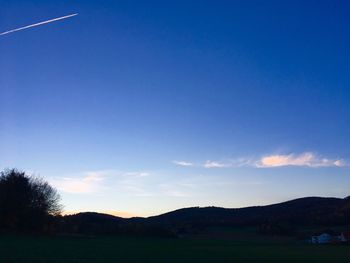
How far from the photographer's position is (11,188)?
283ft

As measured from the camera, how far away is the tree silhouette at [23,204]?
8444 centimetres

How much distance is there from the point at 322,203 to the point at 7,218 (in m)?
112

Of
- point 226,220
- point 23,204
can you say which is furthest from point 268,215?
point 23,204

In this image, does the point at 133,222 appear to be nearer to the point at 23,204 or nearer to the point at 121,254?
the point at 23,204

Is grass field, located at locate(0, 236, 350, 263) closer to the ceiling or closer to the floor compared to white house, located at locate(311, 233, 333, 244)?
closer to the floor

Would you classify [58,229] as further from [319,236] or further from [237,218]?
[237,218]

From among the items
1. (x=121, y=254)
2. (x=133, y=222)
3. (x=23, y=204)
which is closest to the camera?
(x=121, y=254)

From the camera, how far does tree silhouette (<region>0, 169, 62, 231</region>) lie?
84438 millimetres

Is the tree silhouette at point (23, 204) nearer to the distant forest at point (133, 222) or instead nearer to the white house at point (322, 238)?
the distant forest at point (133, 222)

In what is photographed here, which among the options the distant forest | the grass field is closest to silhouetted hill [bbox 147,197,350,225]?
the distant forest

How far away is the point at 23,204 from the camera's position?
282ft

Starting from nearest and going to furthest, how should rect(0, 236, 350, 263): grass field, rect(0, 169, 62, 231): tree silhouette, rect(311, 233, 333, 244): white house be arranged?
rect(0, 236, 350, 263): grass field
rect(0, 169, 62, 231): tree silhouette
rect(311, 233, 333, 244): white house

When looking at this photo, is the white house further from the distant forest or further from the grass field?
the grass field

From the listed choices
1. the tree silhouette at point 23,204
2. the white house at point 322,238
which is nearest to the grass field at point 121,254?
the tree silhouette at point 23,204
